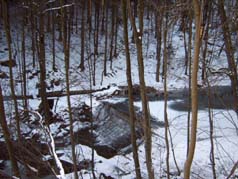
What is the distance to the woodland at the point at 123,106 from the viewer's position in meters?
7.70

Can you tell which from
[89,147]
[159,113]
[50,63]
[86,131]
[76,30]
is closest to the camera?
[89,147]

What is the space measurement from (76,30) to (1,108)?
71.7ft

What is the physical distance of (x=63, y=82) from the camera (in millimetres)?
21984

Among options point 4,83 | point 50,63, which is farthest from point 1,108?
point 50,63

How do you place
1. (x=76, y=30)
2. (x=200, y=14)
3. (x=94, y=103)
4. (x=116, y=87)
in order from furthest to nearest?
(x=76, y=30)
(x=116, y=87)
(x=94, y=103)
(x=200, y=14)

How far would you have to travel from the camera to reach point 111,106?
17.4m

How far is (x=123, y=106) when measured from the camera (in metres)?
17.9

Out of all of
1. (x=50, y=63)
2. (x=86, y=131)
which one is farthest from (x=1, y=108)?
(x=50, y=63)

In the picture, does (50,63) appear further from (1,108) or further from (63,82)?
(1,108)

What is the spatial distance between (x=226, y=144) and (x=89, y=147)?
4945 mm

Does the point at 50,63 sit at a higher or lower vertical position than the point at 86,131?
higher

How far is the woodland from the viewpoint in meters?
7.70

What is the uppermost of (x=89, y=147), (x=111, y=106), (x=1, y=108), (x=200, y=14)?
(x=200, y=14)

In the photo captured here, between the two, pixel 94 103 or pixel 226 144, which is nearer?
pixel 226 144
